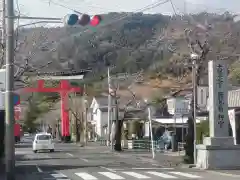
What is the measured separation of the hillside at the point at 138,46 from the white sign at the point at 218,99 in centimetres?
338

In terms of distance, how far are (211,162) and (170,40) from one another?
9398 millimetres

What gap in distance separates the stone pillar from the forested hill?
3.76m

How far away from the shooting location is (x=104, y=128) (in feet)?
267

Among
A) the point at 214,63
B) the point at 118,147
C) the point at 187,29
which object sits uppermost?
the point at 187,29

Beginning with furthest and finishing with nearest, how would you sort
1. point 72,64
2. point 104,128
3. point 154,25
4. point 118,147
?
point 104,128, point 118,147, point 72,64, point 154,25

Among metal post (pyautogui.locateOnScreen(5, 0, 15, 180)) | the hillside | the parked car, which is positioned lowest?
the parked car

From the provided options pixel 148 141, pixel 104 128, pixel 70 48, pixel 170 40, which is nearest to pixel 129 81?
pixel 148 141

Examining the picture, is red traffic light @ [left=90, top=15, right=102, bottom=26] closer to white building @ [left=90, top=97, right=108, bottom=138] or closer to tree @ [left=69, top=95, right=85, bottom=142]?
tree @ [left=69, top=95, right=85, bottom=142]

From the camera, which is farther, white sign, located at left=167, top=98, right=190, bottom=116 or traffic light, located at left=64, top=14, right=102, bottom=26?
white sign, located at left=167, top=98, right=190, bottom=116

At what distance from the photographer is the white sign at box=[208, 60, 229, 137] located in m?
22.4

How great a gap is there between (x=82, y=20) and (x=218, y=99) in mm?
11074

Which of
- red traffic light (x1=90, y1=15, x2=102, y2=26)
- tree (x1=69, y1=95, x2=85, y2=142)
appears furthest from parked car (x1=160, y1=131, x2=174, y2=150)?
red traffic light (x1=90, y1=15, x2=102, y2=26)

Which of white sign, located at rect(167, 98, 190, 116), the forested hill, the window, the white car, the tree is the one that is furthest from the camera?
the tree

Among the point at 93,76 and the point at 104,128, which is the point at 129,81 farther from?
the point at 104,128
